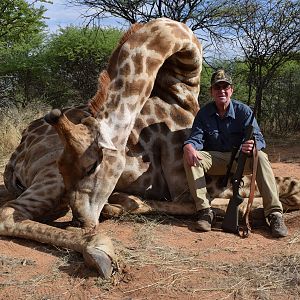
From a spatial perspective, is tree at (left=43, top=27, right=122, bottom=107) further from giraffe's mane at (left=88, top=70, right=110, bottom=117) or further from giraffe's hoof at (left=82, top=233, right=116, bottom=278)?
giraffe's hoof at (left=82, top=233, right=116, bottom=278)

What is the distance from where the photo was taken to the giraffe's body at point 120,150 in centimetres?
429

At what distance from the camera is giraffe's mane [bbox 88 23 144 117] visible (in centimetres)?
454

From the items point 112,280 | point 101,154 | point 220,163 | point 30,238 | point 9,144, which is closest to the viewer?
point 112,280

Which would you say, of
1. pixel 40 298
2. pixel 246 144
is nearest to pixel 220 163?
pixel 246 144

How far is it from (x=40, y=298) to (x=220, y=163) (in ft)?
7.97

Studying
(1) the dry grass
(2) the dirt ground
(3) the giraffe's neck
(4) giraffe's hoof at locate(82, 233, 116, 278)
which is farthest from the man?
(1) the dry grass

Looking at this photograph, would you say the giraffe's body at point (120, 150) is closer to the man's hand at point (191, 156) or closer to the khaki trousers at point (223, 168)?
the khaki trousers at point (223, 168)

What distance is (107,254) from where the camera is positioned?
348 cm

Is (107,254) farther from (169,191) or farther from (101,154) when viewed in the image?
(169,191)

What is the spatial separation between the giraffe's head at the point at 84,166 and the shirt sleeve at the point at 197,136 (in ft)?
2.85

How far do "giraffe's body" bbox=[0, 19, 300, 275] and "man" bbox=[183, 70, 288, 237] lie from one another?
30 centimetres

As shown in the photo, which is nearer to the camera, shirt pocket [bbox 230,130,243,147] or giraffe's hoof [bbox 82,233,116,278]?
giraffe's hoof [bbox 82,233,116,278]

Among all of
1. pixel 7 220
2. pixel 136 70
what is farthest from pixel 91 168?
pixel 136 70

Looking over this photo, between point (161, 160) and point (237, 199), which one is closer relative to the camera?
point (237, 199)
